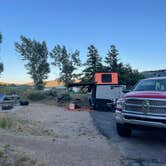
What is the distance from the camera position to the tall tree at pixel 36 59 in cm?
5112

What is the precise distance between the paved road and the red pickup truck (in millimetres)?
506

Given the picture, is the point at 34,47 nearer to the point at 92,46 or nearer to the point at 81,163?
the point at 92,46

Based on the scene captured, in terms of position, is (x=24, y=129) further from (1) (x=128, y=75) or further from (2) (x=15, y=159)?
(1) (x=128, y=75)

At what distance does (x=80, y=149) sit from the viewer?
696 centimetres

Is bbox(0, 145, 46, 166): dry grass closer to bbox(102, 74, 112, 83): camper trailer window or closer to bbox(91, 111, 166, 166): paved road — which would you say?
bbox(91, 111, 166, 166): paved road

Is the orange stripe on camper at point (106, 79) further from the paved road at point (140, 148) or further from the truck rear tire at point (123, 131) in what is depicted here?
the truck rear tire at point (123, 131)

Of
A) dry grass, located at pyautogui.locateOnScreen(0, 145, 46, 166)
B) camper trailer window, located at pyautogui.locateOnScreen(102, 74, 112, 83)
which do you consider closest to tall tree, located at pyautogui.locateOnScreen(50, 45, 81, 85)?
camper trailer window, located at pyautogui.locateOnScreen(102, 74, 112, 83)

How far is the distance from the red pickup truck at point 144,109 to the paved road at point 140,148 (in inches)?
19.9

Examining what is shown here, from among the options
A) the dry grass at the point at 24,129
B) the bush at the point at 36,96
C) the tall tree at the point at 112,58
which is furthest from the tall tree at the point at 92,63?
the dry grass at the point at 24,129

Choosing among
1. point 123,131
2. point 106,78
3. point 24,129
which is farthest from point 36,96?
point 123,131

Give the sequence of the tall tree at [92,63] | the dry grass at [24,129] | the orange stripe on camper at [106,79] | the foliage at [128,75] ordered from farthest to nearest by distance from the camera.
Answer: the tall tree at [92,63]
the foliage at [128,75]
the orange stripe on camper at [106,79]
the dry grass at [24,129]

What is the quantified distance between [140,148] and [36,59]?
4494cm

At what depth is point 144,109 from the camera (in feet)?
26.0

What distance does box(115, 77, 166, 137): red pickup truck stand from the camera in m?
7.64
